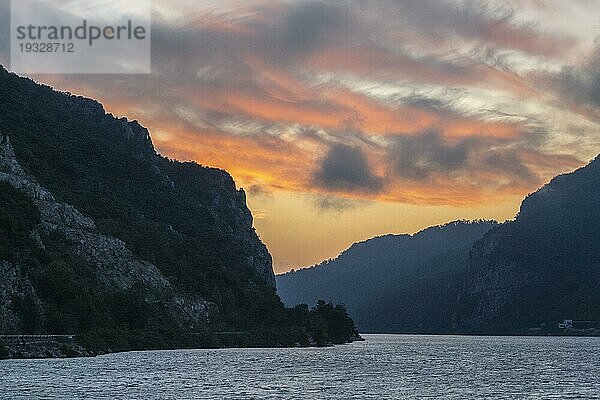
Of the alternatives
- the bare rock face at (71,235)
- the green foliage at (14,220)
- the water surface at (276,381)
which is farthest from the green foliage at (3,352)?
the bare rock face at (71,235)

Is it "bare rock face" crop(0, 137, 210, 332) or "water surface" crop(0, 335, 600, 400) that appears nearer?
"water surface" crop(0, 335, 600, 400)

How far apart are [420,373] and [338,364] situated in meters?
23.7

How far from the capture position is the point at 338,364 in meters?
141

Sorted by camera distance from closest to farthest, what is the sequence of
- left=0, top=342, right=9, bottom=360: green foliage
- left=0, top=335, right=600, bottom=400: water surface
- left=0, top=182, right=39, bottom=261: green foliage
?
left=0, top=335, right=600, bottom=400: water surface, left=0, top=342, right=9, bottom=360: green foliage, left=0, top=182, right=39, bottom=261: green foliage

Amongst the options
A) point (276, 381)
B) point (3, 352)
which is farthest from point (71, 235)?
point (276, 381)

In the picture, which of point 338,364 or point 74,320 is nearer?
point 338,364

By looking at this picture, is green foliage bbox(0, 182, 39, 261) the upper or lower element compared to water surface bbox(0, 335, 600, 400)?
upper

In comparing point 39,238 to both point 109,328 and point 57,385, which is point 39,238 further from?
point 57,385

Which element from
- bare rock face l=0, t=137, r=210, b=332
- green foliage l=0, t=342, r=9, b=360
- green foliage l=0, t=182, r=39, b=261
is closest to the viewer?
green foliage l=0, t=342, r=9, b=360

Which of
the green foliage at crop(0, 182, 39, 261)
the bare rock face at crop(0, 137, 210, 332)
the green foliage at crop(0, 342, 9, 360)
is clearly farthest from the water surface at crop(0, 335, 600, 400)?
the bare rock face at crop(0, 137, 210, 332)

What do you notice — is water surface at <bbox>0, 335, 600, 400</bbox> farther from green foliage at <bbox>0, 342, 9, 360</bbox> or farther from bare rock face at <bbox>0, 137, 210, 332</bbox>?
bare rock face at <bbox>0, 137, 210, 332</bbox>

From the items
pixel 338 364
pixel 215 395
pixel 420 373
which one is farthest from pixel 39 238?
pixel 215 395

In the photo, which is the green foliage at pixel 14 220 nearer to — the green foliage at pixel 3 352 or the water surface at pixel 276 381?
the green foliage at pixel 3 352

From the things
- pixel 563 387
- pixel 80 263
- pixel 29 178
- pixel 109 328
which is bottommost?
pixel 563 387
